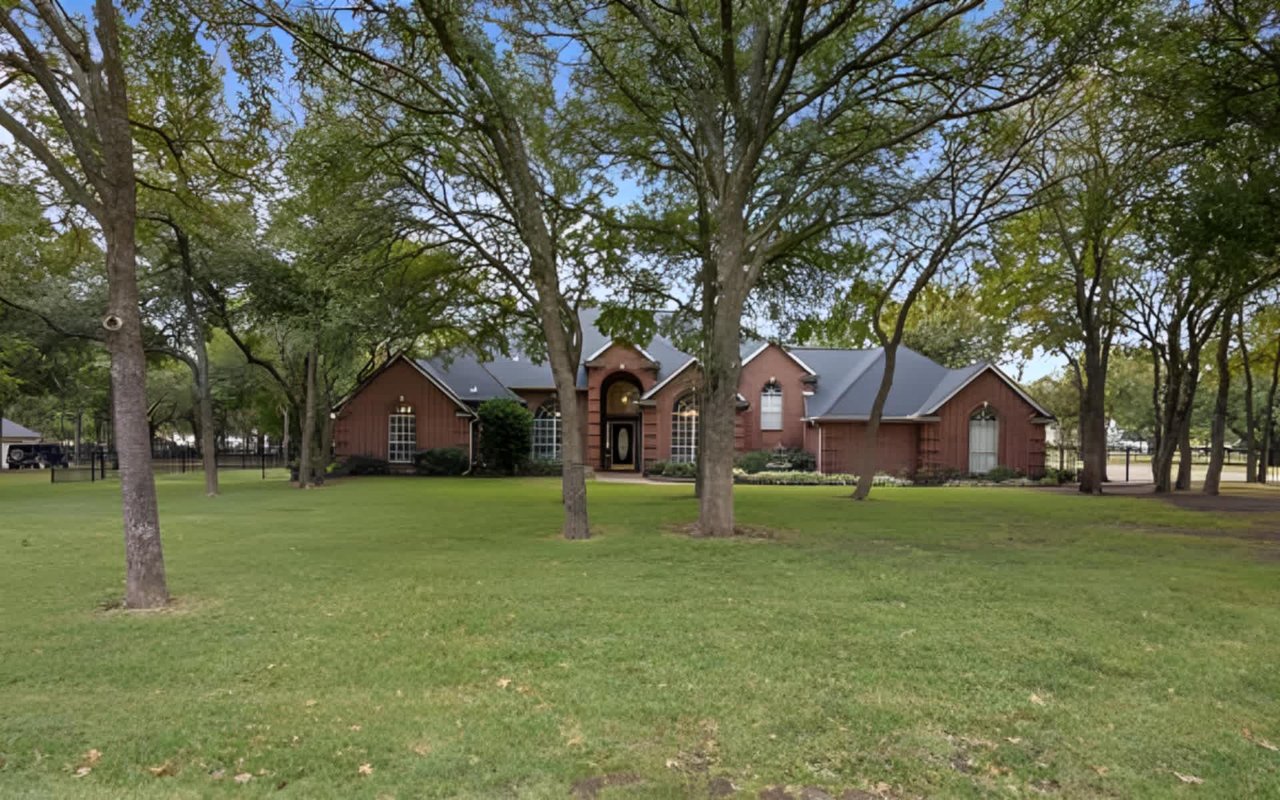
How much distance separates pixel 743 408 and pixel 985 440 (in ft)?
35.1

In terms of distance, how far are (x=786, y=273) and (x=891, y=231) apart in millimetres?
2755

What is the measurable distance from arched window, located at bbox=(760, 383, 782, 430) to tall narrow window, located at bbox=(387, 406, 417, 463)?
53.8 ft

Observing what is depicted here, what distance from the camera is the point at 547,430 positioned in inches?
1502

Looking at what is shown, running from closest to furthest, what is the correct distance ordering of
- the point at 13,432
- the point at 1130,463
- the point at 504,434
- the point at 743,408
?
the point at 504,434
the point at 743,408
the point at 13,432
the point at 1130,463

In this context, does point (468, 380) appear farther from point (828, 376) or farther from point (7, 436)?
point (7, 436)

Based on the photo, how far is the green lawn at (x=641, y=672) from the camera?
409 cm

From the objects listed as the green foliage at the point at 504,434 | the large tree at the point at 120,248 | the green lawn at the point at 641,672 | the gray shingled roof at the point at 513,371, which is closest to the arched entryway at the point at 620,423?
the gray shingled roof at the point at 513,371

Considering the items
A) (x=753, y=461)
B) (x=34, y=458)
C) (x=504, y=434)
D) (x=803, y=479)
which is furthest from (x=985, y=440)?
(x=34, y=458)

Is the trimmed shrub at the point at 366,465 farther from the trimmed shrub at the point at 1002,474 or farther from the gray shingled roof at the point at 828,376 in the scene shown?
the trimmed shrub at the point at 1002,474

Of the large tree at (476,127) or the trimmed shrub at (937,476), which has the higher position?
the large tree at (476,127)

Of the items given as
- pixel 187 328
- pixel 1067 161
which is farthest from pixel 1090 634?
pixel 187 328

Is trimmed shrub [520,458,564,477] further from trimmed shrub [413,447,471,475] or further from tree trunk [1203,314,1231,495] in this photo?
tree trunk [1203,314,1231,495]

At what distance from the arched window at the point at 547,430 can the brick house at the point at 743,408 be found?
0.16ft

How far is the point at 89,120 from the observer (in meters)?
9.16
